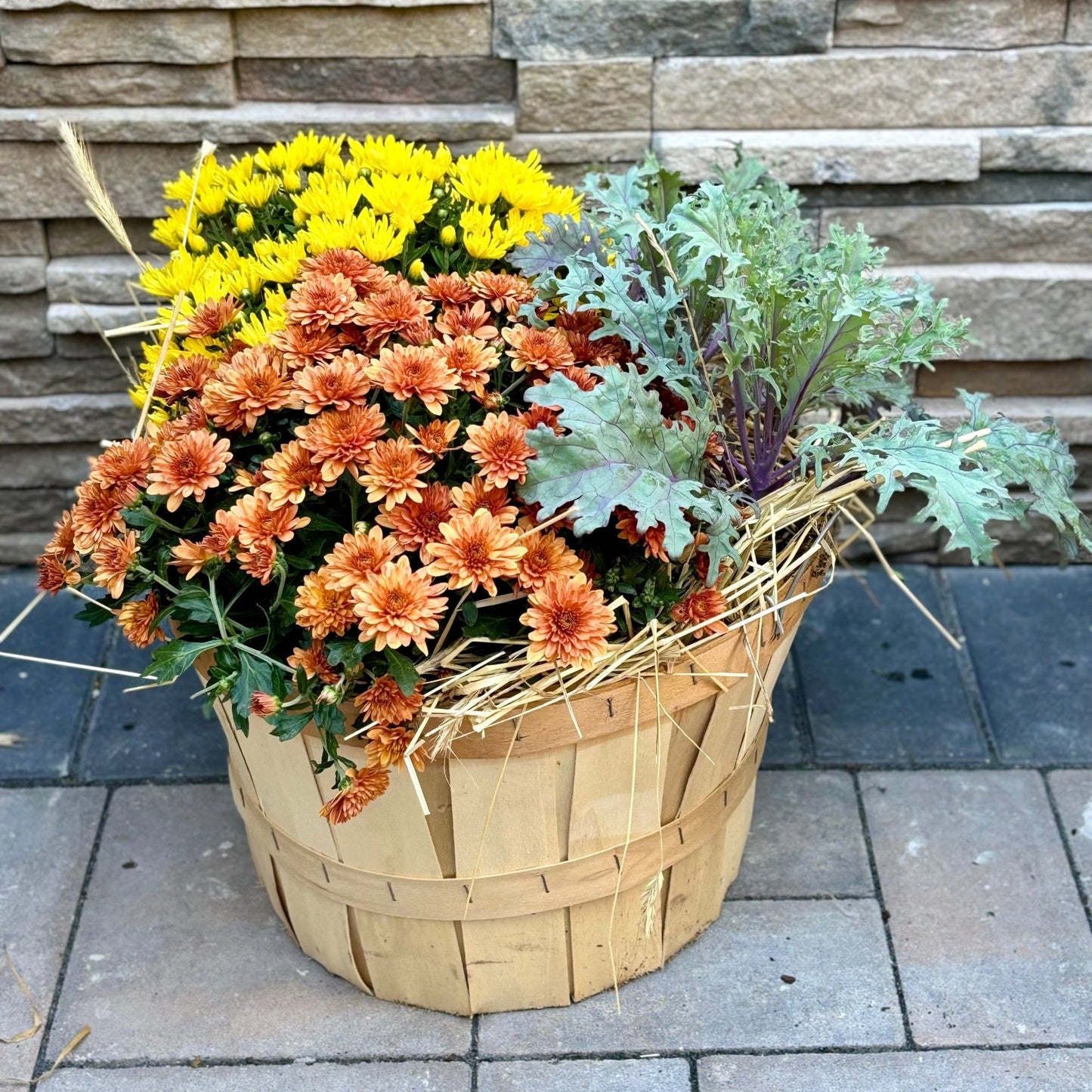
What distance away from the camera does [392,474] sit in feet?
4.99

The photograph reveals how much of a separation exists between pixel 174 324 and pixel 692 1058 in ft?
4.17

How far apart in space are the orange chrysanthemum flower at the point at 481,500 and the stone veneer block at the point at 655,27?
1177mm

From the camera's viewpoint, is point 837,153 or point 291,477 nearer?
point 291,477

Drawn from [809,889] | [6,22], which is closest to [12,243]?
[6,22]

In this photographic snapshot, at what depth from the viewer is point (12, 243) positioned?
2566 mm

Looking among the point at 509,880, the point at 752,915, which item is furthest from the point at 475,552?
the point at 752,915

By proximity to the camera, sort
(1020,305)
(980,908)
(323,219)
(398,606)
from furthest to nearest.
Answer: (1020,305) < (980,908) < (323,219) < (398,606)

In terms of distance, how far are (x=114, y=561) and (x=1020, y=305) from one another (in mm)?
1865

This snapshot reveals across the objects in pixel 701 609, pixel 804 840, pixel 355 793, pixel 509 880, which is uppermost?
pixel 701 609

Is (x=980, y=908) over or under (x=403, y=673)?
under

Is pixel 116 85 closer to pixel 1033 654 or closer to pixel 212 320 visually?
pixel 212 320

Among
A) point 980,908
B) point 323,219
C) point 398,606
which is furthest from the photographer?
point 980,908

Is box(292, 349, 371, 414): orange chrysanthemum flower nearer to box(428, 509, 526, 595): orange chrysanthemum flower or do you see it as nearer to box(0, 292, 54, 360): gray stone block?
box(428, 509, 526, 595): orange chrysanthemum flower

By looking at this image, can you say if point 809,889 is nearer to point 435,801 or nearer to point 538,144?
point 435,801
